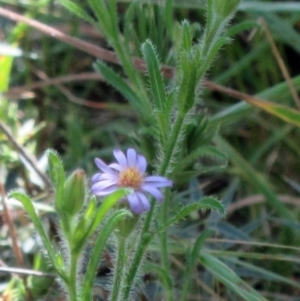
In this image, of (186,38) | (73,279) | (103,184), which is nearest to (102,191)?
(103,184)

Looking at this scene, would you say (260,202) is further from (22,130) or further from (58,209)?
(58,209)

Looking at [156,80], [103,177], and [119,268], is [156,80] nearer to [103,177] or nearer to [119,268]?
[103,177]

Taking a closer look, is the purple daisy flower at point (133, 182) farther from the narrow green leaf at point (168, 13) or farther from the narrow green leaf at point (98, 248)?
the narrow green leaf at point (168, 13)

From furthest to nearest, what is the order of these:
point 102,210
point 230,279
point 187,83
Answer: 1. point 230,279
2. point 187,83
3. point 102,210

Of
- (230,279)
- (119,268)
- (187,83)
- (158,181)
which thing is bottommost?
(230,279)

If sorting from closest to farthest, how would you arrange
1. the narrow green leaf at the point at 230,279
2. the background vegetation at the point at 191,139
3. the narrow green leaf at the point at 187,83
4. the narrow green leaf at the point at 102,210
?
the narrow green leaf at the point at 102,210 < the narrow green leaf at the point at 187,83 < the narrow green leaf at the point at 230,279 < the background vegetation at the point at 191,139

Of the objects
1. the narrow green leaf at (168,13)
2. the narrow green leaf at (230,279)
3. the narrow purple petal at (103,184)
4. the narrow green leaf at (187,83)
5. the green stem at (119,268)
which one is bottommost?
the narrow green leaf at (230,279)

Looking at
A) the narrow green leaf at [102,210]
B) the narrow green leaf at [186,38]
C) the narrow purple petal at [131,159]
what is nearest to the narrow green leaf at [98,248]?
the narrow green leaf at [102,210]
